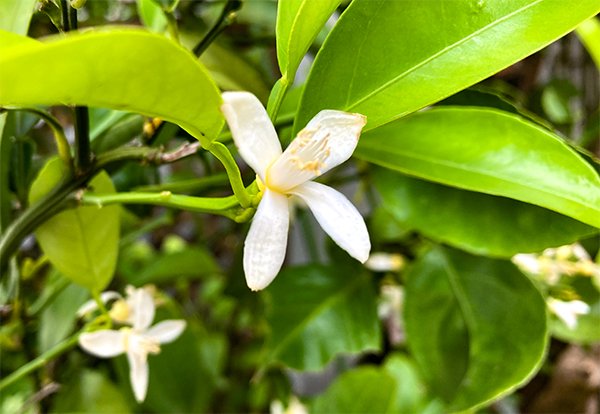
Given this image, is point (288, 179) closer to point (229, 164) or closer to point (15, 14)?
point (229, 164)

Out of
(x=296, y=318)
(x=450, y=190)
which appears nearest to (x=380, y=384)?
(x=296, y=318)

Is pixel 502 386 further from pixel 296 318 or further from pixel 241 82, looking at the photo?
pixel 241 82

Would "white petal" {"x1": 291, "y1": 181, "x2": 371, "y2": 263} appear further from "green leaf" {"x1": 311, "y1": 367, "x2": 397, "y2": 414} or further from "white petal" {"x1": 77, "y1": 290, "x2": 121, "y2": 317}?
"green leaf" {"x1": 311, "y1": 367, "x2": 397, "y2": 414}

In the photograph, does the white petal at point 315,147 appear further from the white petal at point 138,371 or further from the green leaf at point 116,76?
the white petal at point 138,371

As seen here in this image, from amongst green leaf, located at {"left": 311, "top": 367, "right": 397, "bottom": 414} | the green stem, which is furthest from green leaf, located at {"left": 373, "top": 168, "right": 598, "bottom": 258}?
green leaf, located at {"left": 311, "top": 367, "right": 397, "bottom": 414}

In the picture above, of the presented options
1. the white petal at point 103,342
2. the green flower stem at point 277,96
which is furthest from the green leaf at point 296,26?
the white petal at point 103,342

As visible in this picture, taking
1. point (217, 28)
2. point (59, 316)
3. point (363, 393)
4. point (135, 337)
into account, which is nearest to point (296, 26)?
point (217, 28)
